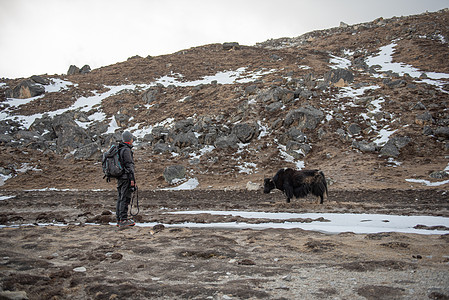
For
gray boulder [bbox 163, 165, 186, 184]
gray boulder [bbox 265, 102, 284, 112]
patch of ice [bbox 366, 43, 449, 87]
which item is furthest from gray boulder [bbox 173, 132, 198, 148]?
patch of ice [bbox 366, 43, 449, 87]

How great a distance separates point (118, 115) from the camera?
28.7 m

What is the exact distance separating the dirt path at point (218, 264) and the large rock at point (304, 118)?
17454 mm

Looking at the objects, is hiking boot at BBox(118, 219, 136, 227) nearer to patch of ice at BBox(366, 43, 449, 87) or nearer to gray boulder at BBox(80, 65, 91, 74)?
patch of ice at BBox(366, 43, 449, 87)

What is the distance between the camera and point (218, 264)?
3.83 metres

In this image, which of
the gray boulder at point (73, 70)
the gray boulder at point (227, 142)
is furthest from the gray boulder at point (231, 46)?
the gray boulder at point (227, 142)

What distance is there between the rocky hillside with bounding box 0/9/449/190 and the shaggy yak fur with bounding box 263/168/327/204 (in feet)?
15.0

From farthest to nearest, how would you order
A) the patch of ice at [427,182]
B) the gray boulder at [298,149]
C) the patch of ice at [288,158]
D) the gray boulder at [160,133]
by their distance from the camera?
the gray boulder at [160,133], the gray boulder at [298,149], the patch of ice at [288,158], the patch of ice at [427,182]

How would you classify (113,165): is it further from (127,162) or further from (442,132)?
(442,132)

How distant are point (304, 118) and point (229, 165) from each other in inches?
290

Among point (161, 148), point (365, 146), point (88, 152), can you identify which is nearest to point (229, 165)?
point (161, 148)

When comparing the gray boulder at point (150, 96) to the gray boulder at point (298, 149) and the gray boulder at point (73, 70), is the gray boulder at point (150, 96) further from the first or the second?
the gray boulder at point (73, 70)

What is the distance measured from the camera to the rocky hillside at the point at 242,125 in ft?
58.7

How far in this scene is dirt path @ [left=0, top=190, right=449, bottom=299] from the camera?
2770 mm

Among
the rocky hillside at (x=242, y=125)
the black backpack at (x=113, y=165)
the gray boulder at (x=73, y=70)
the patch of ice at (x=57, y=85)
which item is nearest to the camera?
the black backpack at (x=113, y=165)
